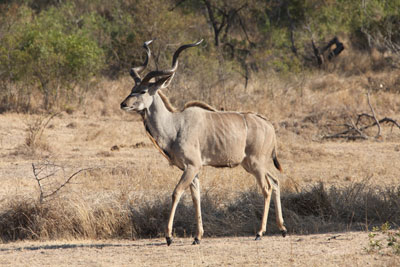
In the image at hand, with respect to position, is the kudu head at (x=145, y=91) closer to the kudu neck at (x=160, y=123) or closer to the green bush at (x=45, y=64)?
the kudu neck at (x=160, y=123)

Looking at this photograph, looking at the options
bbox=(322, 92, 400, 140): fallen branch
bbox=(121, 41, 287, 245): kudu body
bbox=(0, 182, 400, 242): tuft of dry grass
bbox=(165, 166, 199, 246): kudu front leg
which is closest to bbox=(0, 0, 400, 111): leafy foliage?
bbox=(322, 92, 400, 140): fallen branch

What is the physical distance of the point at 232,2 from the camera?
2506 cm

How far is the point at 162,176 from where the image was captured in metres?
9.56

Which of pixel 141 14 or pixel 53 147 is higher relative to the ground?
pixel 141 14

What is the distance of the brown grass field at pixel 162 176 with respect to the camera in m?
6.35

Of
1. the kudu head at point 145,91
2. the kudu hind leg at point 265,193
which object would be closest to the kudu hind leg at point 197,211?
the kudu hind leg at point 265,193

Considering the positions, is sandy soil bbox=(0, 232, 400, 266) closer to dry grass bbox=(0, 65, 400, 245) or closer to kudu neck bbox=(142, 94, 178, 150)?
dry grass bbox=(0, 65, 400, 245)

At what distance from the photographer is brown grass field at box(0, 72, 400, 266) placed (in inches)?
250

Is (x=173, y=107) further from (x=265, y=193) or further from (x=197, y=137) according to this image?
(x=265, y=193)

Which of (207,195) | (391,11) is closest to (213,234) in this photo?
(207,195)

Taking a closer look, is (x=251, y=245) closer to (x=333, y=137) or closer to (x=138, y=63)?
(x=333, y=137)

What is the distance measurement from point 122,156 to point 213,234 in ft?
16.3

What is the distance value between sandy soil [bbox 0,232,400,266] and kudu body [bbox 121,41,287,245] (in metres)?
0.29

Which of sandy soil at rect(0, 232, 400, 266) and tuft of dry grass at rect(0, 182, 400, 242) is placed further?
tuft of dry grass at rect(0, 182, 400, 242)
